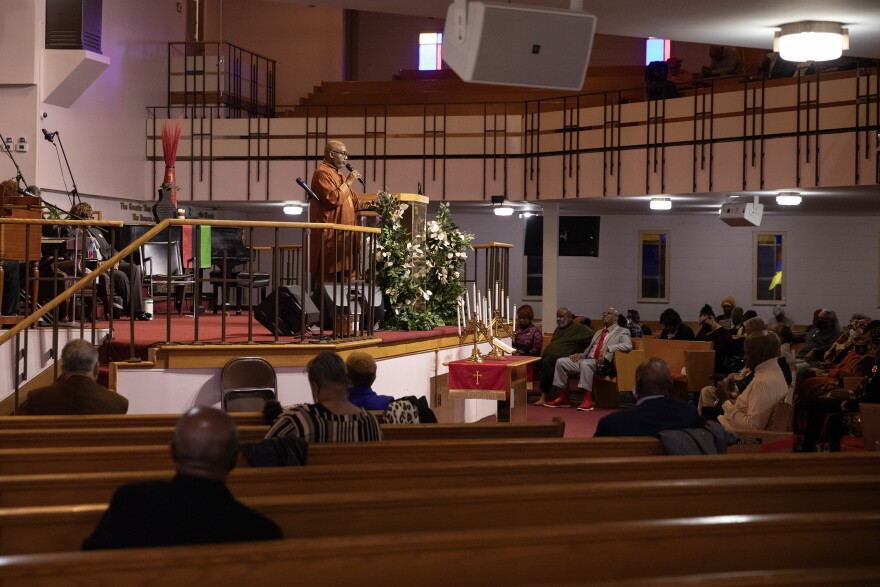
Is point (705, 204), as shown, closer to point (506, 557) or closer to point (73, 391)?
point (73, 391)

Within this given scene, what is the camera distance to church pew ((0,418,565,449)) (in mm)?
3639

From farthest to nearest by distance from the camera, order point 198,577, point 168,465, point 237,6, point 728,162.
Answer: point 237,6, point 728,162, point 168,465, point 198,577

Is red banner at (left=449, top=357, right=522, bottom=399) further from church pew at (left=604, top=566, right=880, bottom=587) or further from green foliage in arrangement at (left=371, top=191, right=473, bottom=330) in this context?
church pew at (left=604, top=566, right=880, bottom=587)

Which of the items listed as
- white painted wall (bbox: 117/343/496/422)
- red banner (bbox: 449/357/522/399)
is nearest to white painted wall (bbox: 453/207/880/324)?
red banner (bbox: 449/357/522/399)

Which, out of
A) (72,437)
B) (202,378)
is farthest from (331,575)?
(202,378)

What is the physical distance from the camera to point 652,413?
4062 mm

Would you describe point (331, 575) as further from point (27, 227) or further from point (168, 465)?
point (27, 227)

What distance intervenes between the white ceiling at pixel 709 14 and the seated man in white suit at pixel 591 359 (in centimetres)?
551

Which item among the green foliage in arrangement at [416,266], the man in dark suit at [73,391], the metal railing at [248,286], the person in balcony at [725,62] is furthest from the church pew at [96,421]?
the person in balcony at [725,62]

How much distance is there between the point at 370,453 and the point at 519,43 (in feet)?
5.68

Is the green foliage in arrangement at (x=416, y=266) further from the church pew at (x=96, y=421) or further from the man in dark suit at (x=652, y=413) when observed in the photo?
the man in dark suit at (x=652, y=413)

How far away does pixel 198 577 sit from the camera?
211 cm

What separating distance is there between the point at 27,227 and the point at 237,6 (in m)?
11.4

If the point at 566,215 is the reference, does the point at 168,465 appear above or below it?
below
